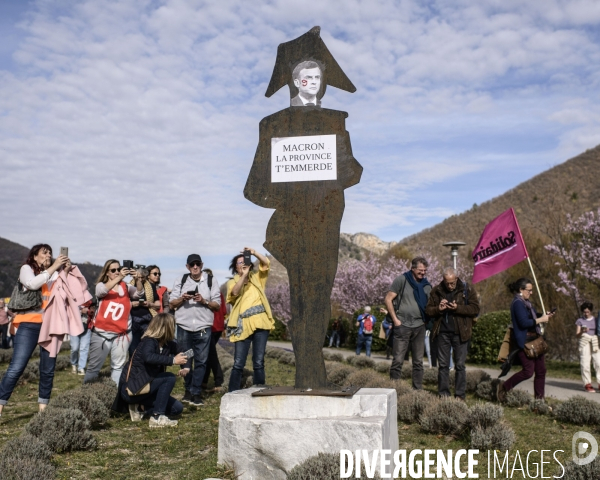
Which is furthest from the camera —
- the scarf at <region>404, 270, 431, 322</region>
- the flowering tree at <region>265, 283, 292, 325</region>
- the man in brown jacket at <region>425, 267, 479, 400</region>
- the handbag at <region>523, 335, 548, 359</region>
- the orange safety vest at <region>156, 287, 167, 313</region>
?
the flowering tree at <region>265, 283, 292, 325</region>

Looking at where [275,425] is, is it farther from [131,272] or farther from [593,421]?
[593,421]

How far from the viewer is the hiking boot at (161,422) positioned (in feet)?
19.9

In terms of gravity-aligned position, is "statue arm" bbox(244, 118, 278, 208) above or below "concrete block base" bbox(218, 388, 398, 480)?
above

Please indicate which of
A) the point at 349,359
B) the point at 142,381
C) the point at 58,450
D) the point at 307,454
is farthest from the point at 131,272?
the point at 349,359

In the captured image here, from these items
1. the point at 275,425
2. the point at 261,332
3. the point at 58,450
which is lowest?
the point at 58,450

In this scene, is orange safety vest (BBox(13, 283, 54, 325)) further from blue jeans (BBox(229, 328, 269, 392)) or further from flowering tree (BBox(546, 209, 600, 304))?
flowering tree (BBox(546, 209, 600, 304))

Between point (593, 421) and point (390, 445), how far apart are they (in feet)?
12.3

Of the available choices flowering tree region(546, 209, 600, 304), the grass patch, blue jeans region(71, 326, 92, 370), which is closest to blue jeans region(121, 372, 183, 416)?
the grass patch

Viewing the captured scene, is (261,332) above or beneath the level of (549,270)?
beneath

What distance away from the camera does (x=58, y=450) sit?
195 inches

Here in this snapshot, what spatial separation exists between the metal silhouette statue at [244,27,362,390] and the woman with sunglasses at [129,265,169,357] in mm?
3938

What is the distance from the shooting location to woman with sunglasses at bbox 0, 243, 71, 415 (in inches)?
232

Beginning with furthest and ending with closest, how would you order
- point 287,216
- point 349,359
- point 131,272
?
point 349,359 < point 131,272 < point 287,216

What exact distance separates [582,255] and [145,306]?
1405 cm
